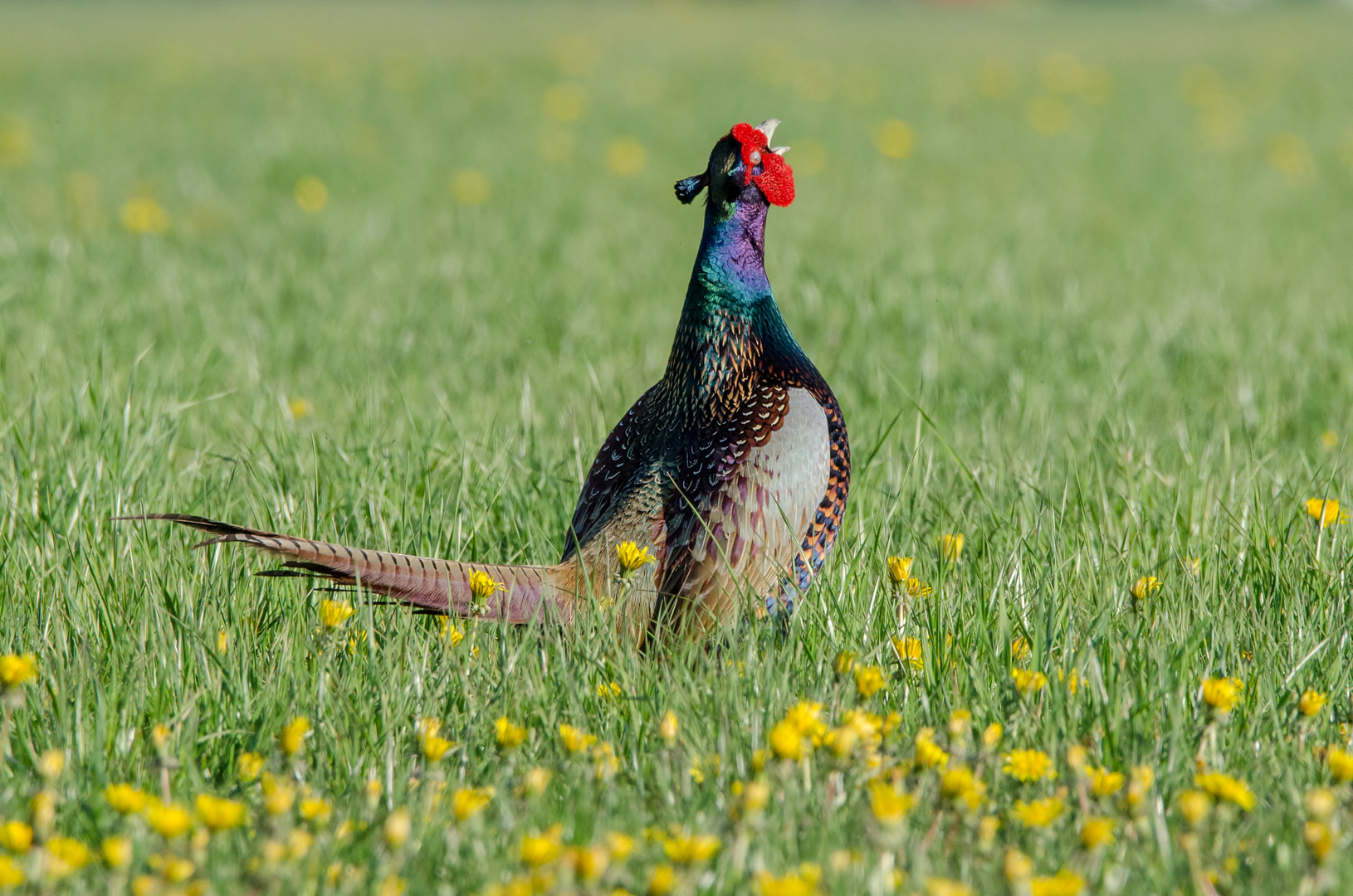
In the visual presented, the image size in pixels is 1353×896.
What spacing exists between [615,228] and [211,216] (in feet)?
7.97

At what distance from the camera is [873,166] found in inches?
365

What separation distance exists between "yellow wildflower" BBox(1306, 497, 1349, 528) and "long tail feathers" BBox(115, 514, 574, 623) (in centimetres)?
176

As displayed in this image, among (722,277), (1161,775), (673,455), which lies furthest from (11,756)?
(1161,775)

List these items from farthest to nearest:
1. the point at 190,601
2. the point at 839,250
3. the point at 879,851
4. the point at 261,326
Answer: the point at 839,250, the point at 261,326, the point at 190,601, the point at 879,851

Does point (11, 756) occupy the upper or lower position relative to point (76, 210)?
lower

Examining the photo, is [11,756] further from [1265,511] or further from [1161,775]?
[1265,511]

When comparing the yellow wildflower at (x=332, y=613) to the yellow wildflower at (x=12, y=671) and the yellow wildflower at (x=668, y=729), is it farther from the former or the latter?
the yellow wildflower at (x=668, y=729)

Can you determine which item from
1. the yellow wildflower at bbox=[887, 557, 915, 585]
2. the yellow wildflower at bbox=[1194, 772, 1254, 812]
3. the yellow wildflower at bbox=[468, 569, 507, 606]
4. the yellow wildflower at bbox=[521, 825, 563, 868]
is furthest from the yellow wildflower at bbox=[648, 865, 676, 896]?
the yellow wildflower at bbox=[887, 557, 915, 585]


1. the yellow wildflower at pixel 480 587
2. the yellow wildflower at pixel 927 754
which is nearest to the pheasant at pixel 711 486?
the yellow wildflower at pixel 480 587

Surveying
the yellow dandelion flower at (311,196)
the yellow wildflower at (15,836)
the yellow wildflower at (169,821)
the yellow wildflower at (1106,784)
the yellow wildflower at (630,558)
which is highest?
the yellow dandelion flower at (311,196)

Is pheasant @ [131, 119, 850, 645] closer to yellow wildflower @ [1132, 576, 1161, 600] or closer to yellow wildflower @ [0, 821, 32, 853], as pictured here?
yellow wildflower @ [1132, 576, 1161, 600]

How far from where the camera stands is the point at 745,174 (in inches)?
112

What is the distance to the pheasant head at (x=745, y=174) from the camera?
2.84 metres

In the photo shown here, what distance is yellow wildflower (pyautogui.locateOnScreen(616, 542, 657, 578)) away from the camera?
8.54ft
